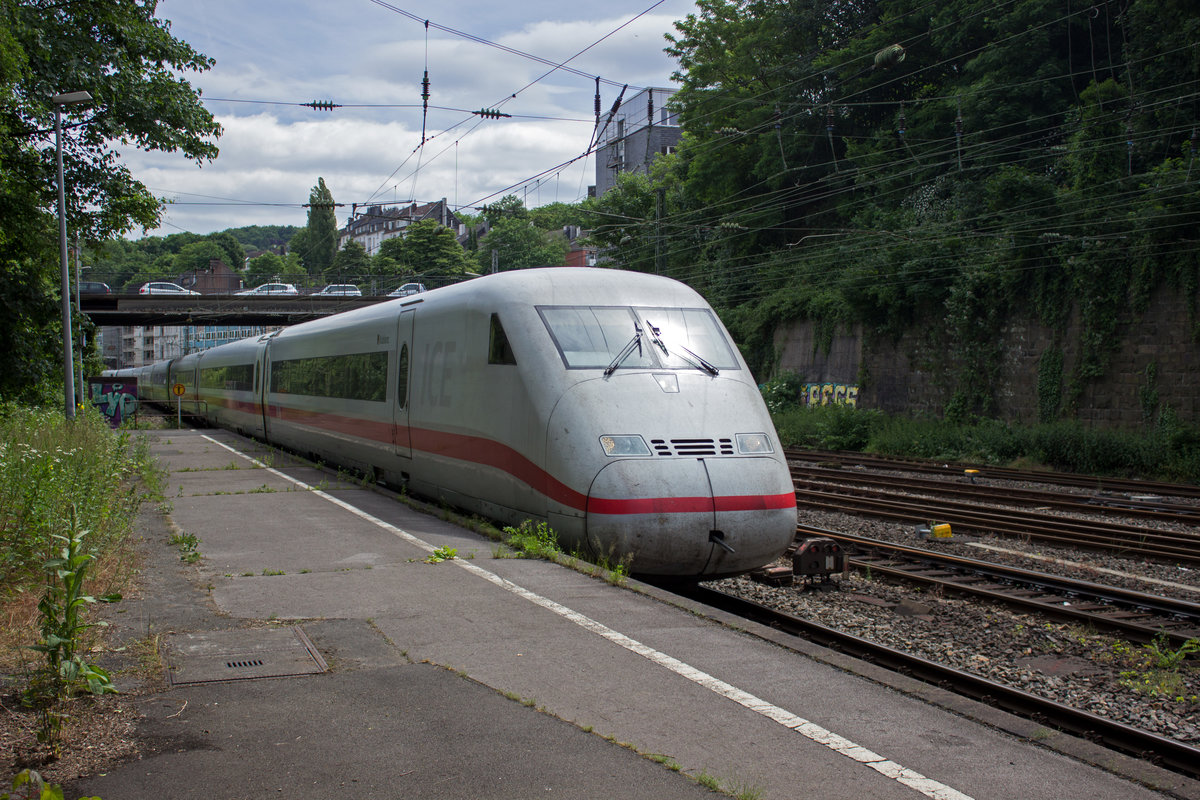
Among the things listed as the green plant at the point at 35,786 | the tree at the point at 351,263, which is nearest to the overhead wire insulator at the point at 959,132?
the green plant at the point at 35,786

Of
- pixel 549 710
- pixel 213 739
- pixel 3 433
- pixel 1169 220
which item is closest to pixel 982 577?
pixel 549 710

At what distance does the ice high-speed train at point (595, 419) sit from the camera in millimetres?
7668

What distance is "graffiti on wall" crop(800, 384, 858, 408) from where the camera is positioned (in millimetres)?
33497

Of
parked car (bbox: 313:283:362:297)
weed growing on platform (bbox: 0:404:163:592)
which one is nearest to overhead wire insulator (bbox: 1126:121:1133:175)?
weed growing on platform (bbox: 0:404:163:592)

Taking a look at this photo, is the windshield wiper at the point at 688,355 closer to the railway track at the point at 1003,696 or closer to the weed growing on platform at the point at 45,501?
the railway track at the point at 1003,696

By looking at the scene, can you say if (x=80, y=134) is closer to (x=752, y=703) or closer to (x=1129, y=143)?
(x=752, y=703)

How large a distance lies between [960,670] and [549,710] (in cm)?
315

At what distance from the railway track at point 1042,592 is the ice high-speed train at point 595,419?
1.98 m

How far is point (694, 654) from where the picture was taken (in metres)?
5.45

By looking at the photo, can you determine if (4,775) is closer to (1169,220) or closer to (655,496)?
(655,496)

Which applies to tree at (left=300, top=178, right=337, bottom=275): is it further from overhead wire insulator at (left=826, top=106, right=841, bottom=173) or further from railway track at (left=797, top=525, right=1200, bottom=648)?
railway track at (left=797, top=525, right=1200, bottom=648)

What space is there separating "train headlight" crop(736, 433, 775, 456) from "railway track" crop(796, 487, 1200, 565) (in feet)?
17.6

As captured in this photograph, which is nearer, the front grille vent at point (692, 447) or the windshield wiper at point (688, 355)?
the front grille vent at point (692, 447)

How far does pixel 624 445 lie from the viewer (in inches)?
309
